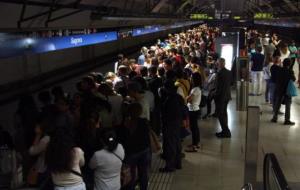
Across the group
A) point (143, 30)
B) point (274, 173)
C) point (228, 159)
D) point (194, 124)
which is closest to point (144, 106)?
point (194, 124)

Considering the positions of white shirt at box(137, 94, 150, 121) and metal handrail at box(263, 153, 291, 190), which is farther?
white shirt at box(137, 94, 150, 121)

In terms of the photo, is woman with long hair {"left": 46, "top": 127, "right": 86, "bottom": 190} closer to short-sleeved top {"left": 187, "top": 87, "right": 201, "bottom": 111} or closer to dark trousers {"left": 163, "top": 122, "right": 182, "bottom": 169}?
dark trousers {"left": 163, "top": 122, "right": 182, "bottom": 169}

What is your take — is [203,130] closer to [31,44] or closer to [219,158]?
[219,158]

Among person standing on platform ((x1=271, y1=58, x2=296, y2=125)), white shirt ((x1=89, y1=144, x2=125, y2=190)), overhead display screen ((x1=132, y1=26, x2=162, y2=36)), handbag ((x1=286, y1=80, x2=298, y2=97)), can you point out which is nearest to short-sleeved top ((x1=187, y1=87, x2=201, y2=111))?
person standing on platform ((x1=271, y1=58, x2=296, y2=125))

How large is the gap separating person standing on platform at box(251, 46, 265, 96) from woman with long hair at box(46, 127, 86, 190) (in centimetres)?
993

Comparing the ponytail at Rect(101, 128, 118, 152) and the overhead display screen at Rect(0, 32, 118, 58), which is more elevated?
the overhead display screen at Rect(0, 32, 118, 58)

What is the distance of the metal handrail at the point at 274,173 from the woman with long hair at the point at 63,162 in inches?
78.8

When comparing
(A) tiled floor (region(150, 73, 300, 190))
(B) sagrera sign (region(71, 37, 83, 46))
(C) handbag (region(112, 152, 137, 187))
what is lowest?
(A) tiled floor (region(150, 73, 300, 190))

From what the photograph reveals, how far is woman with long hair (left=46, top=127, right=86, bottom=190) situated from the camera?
15.4ft

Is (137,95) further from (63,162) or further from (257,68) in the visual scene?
(257,68)

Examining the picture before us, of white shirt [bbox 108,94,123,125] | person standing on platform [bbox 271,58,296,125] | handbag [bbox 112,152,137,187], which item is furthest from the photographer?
person standing on platform [bbox 271,58,296,125]

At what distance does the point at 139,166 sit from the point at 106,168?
1.17 meters

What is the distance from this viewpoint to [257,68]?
14.2 meters

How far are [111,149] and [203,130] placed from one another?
5.91 meters
